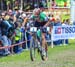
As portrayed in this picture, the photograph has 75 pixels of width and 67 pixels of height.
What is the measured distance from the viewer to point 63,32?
20.4 m

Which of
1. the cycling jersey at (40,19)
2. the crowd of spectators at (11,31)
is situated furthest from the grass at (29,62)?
the cycling jersey at (40,19)

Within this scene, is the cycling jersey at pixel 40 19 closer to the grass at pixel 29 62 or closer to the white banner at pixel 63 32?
the grass at pixel 29 62

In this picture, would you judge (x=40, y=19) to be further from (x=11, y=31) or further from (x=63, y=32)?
(x=63, y=32)

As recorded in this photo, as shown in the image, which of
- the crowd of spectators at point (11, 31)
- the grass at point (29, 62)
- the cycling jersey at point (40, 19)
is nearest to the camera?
the grass at point (29, 62)

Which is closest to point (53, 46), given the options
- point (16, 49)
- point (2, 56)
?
point (16, 49)

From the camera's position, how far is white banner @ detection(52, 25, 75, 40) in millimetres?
19942

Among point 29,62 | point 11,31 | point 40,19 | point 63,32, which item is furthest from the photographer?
point 63,32

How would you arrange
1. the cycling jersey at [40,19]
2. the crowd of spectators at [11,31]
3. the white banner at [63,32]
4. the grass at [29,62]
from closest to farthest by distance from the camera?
1. the grass at [29,62]
2. the cycling jersey at [40,19]
3. the crowd of spectators at [11,31]
4. the white banner at [63,32]

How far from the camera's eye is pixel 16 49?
1686 centimetres

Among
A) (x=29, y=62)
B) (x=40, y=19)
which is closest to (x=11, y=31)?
(x=29, y=62)

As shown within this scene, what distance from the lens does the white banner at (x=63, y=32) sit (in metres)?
19.9

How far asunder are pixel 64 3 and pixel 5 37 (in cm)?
1380

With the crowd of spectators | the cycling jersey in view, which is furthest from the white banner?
the cycling jersey

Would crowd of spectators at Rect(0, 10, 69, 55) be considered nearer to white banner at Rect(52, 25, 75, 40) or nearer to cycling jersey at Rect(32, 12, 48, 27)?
white banner at Rect(52, 25, 75, 40)
